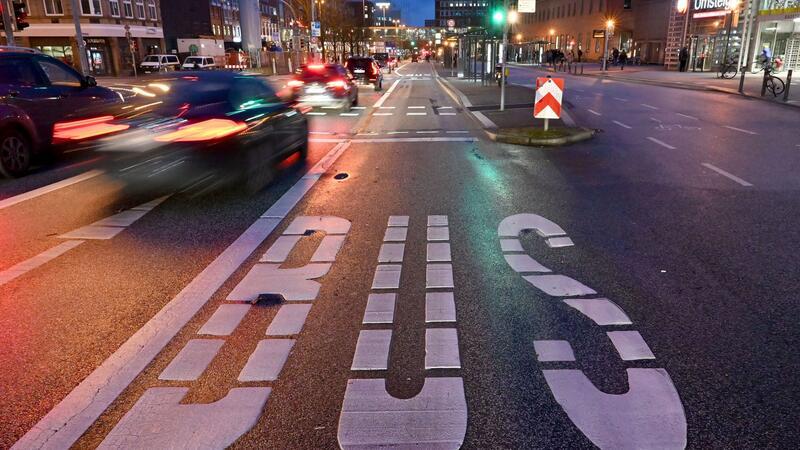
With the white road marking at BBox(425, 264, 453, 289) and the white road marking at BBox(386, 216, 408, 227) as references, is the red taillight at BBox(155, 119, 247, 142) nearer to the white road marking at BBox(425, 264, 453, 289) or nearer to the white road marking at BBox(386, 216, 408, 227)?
the white road marking at BBox(386, 216, 408, 227)

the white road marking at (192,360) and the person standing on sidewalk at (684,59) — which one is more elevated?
the person standing on sidewalk at (684,59)

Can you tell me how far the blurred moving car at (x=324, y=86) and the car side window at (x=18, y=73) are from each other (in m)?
10.7

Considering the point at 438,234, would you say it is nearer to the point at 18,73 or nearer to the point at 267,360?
the point at 267,360

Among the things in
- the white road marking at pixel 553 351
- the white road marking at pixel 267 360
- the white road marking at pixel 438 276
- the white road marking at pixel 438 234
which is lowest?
the white road marking at pixel 553 351

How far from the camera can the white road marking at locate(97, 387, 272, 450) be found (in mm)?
2904

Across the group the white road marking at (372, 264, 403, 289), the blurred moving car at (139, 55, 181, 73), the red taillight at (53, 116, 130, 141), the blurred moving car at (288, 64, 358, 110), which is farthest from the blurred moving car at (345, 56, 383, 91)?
the white road marking at (372, 264, 403, 289)

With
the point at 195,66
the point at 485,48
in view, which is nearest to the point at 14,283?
the point at 485,48

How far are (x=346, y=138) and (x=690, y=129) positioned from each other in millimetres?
8837

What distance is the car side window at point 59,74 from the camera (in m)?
10.4

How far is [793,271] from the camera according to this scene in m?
5.07

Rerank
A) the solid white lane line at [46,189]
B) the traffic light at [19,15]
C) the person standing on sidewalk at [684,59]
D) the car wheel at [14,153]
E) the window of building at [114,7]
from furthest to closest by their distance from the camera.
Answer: the window of building at [114,7] → the person standing on sidewalk at [684,59] → the traffic light at [19,15] → the car wheel at [14,153] → the solid white lane line at [46,189]

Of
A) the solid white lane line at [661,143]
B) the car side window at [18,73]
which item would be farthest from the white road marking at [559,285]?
the car side window at [18,73]

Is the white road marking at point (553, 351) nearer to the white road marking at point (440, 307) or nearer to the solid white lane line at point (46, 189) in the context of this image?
the white road marking at point (440, 307)

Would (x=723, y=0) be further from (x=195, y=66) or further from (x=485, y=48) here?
(x=195, y=66)
